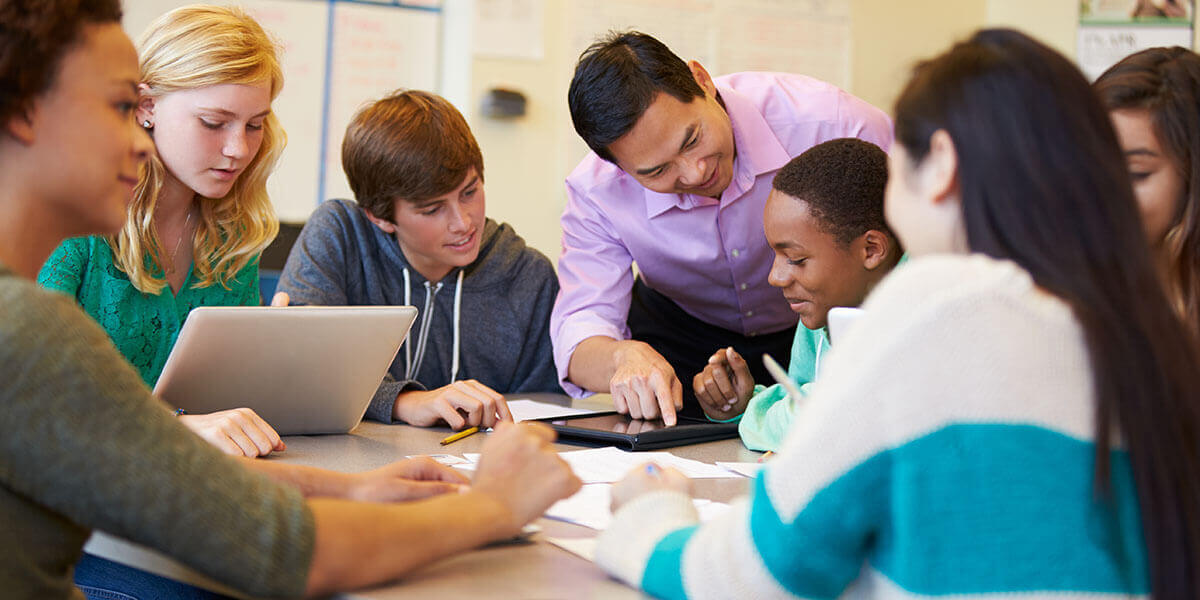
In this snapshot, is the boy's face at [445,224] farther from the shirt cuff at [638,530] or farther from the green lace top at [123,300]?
the shirt cuff at [638,530]

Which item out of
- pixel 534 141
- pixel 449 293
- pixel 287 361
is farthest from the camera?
pixel 534 141

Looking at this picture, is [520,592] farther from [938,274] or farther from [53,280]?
[53,280]

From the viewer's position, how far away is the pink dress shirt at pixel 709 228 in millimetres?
2166

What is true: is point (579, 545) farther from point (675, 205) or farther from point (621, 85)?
point (675, 205)

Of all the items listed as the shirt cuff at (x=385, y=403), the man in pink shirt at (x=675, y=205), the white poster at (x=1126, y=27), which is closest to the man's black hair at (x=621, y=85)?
the man in pink shirt at (x=675, y=205)

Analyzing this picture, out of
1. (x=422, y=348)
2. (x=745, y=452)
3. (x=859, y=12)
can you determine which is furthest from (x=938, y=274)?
(x=859, y=12)

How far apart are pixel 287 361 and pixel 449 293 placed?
810 mm

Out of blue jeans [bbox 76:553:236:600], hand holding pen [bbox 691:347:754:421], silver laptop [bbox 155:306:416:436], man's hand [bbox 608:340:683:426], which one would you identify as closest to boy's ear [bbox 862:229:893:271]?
hand holding pen [bbox 691:347:754:421]

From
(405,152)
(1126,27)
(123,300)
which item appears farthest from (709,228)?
(1126,27)

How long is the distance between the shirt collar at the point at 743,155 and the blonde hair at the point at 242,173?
0.79 metres

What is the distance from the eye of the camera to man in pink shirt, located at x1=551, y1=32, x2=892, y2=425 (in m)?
1.91

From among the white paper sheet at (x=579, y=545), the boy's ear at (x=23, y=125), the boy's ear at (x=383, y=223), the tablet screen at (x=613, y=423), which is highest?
the boy's ear at (x=23, y=125)

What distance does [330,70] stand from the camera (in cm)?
352

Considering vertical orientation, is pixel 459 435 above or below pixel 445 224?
below
